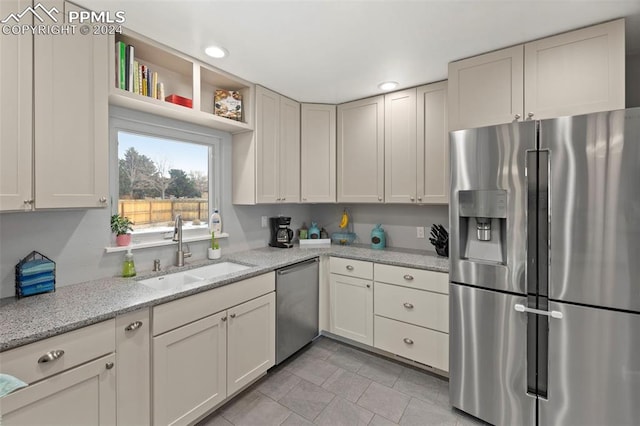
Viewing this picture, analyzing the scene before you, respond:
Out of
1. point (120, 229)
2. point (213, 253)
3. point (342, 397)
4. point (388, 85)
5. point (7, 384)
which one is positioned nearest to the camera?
point (7, 384)

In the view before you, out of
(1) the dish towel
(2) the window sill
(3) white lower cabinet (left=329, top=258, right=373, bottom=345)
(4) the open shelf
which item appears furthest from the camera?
(3) white lower cabinet (left=329, top=258, right=373, bottom=345)

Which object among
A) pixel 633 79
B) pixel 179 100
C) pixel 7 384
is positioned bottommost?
pixel 7 384

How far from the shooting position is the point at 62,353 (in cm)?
121

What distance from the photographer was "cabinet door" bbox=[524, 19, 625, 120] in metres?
1.66

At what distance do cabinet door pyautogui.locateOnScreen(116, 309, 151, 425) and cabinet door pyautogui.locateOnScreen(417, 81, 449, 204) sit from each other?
2230 millimetres

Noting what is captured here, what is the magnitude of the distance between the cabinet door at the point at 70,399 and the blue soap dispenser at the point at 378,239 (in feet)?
7.53

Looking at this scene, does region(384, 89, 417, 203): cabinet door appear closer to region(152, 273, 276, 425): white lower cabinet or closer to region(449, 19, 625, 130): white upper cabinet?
region(449, 19, 625, 130): white upper cabinet

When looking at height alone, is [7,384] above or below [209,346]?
above

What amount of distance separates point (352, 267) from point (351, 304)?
35cm

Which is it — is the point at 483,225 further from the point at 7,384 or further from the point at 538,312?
the point at 7,384

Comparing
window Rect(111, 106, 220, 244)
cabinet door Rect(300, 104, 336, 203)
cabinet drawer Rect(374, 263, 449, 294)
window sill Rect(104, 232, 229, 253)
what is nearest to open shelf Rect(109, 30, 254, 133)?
window Rect(111, 106, 220, 244)

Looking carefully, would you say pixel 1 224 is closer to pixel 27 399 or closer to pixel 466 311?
pixel 27 399

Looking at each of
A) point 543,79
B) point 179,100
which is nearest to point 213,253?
point 179,100

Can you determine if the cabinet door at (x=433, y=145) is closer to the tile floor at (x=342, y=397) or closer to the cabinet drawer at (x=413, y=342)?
the cabinet drawer at (x=413, y=342)
